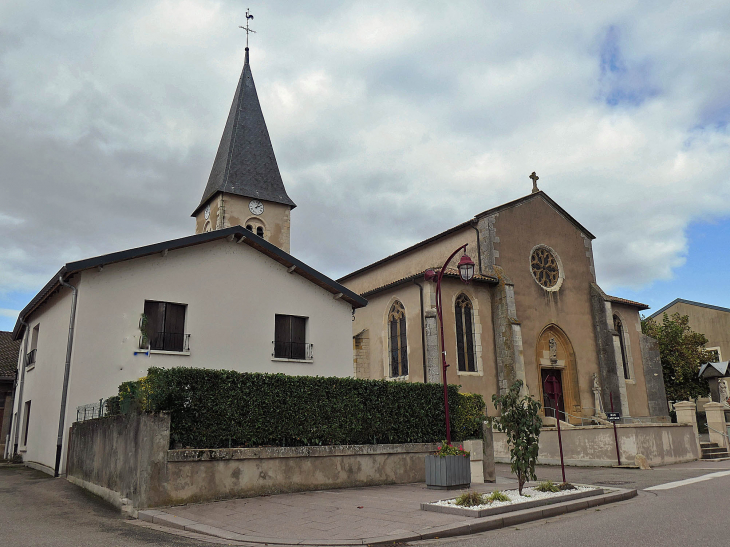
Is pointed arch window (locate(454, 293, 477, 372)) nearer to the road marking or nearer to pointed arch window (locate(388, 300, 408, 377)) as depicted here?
pointed arch window (locate(388, 300, 408, 377))

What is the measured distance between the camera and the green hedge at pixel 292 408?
9.94 metres

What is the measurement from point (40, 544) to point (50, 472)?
8.39 meters

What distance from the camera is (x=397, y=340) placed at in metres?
23.7

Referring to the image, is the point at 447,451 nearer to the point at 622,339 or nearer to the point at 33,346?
the point at 33,346

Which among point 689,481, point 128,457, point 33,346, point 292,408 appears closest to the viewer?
point 128,457

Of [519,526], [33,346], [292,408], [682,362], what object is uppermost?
[682,362]

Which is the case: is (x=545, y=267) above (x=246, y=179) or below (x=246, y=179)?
below

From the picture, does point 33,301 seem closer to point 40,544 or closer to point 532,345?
point 40,544

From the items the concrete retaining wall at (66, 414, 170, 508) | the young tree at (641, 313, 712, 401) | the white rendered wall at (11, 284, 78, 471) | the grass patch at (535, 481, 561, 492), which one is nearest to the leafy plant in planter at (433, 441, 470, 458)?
the grass patch at (535, 481, 561, 492)

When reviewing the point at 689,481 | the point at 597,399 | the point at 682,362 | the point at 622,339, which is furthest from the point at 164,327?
the point at 682,362

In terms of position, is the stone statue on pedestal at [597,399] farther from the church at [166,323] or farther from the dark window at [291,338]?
the dark window at [291,338]

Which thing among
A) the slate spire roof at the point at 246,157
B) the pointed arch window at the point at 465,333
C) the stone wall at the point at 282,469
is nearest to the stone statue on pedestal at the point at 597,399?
the pointed arch window at the point at 465,333

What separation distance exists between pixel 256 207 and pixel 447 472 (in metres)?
23.9

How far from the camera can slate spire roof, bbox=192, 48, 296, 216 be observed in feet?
106
